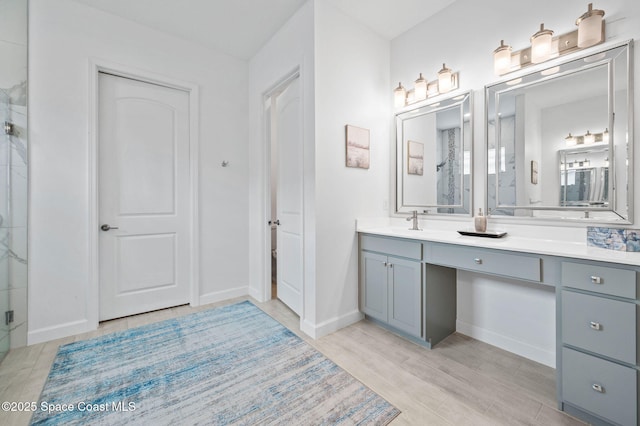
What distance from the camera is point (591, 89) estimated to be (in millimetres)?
1677

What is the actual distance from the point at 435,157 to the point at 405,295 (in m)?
1.26

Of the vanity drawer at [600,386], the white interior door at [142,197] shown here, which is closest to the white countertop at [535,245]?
the vanity drawer at [600,386]

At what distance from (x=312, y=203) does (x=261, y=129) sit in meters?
1.28

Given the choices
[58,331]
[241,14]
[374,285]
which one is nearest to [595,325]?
[374,285]

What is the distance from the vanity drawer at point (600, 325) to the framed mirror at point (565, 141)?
0.61 m

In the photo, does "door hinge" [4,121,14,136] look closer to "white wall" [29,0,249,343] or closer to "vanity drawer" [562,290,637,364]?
"white wall" [29,0,249,343]

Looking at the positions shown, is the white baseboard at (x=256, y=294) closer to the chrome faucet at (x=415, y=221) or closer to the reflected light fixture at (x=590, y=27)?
the chrome faucet at (x=415, y=221)

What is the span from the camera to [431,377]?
5.73ft

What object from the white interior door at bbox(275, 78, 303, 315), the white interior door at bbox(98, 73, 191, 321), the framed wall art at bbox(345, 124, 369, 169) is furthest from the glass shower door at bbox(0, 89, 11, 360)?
the framed wall art at bbox(345, 124, 369, 169)

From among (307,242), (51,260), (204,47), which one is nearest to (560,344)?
(307,242)

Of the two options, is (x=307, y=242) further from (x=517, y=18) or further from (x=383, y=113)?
(x=517, y=18)

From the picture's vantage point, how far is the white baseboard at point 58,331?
2166 mm

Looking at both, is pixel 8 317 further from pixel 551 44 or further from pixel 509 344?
pixel 551 44

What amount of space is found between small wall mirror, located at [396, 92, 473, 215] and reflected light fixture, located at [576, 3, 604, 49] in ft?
2.32
